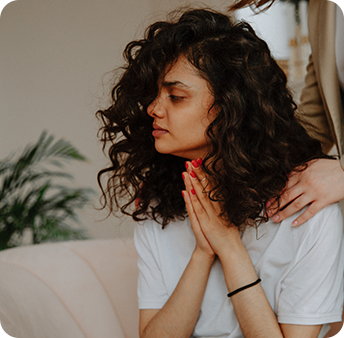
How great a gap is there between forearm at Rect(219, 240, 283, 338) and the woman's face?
31cm

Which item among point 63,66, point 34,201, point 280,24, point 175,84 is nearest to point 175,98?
point 175,84

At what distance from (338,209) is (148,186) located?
23.5 inches

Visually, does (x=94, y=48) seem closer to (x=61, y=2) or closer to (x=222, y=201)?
(x=61, y=2)

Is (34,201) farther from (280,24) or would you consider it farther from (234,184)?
(280,24)

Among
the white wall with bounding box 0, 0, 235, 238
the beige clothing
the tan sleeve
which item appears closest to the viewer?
the beige clothing

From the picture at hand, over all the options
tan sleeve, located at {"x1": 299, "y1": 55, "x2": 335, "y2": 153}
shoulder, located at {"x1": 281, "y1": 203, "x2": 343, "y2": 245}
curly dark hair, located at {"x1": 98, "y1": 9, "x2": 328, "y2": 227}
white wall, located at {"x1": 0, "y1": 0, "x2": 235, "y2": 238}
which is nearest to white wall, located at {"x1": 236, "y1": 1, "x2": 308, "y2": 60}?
white wall, located at {"x1": 0, "y1": 0, "x2": 235, "y2": 238}

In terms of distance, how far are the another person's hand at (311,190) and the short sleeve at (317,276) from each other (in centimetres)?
3

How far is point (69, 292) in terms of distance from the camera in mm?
1304

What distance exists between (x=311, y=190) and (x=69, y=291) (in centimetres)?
89

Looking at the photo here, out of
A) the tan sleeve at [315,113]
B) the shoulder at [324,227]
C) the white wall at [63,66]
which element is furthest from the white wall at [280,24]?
the shoulder at [324,227]

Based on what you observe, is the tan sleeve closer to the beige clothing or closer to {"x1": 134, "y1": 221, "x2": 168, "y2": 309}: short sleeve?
the beige clothing

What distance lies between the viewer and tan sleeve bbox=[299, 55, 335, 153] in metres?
1.30

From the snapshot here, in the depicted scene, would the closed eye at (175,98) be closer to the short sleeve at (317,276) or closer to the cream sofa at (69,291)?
the short sleeve at (317,276)

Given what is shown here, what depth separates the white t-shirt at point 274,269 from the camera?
90 centimetres
